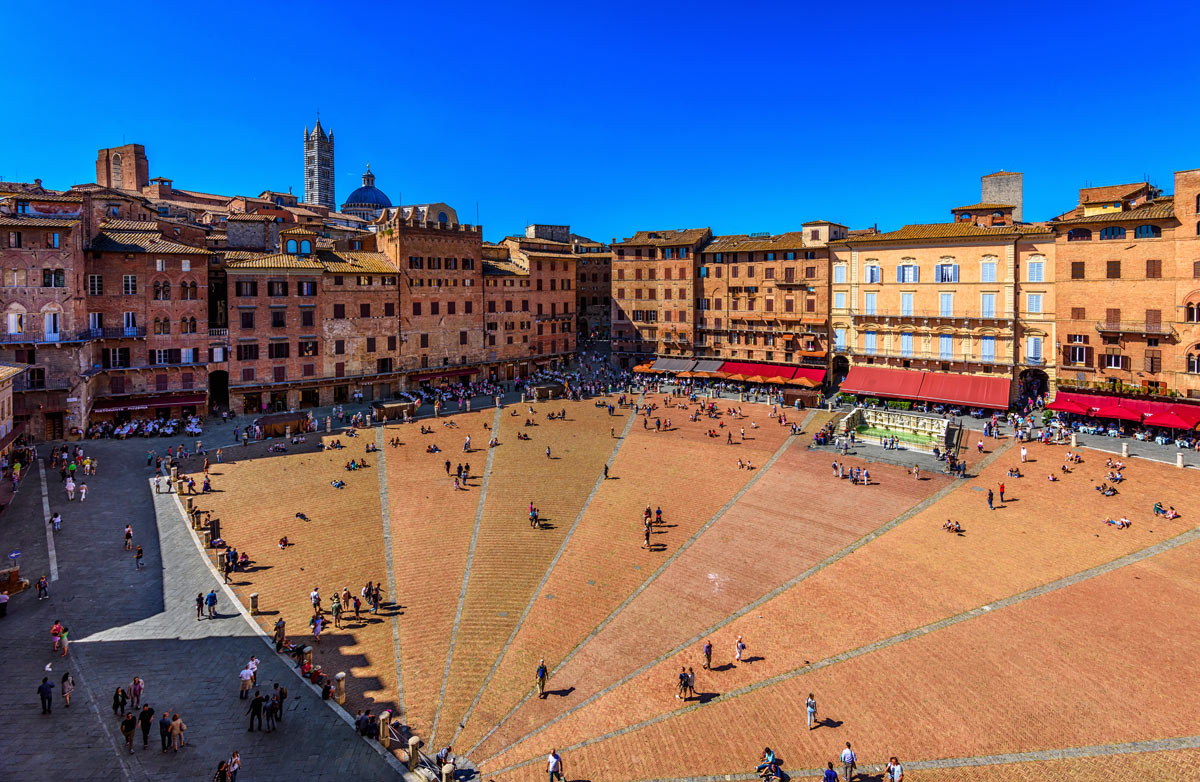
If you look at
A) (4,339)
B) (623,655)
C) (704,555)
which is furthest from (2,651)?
(4,339)

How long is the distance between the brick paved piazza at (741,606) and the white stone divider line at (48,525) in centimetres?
255

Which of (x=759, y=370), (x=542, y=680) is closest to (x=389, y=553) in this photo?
(x=542, y=680)

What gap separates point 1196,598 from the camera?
2812 centimetres

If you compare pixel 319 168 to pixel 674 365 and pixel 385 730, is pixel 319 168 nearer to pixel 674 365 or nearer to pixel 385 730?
pixel 674 365

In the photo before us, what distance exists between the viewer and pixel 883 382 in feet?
203

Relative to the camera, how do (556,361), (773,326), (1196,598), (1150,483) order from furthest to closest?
(556,361) → (773,326) → (1150,483) → (1196,598)

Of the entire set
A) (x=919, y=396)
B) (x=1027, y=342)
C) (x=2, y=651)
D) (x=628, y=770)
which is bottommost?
(x=628, y=770)

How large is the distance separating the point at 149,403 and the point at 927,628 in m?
53.7

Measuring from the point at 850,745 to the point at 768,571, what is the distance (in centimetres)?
1161

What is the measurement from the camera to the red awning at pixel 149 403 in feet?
169

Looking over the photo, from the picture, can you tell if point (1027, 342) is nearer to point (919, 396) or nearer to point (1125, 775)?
point (919, 396)

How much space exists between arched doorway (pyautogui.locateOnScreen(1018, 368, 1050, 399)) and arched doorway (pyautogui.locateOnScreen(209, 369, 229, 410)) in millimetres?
66142

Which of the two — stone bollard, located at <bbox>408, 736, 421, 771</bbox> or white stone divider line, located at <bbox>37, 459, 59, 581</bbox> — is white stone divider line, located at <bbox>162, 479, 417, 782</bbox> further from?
white stone divider line, located at <bbox>37, 459, 59, 581</bbox>

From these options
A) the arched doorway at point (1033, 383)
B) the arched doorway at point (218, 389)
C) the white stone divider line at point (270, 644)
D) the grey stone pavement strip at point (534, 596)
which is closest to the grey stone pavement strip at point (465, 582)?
the grey stone pavement strip at point (534, 596)
